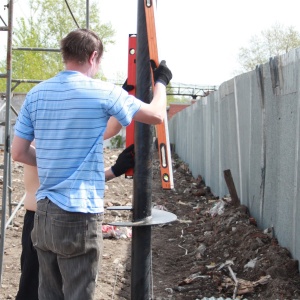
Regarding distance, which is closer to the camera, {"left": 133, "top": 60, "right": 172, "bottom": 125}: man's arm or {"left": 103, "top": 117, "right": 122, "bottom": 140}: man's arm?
{"left": 133, "top": 60, "right": 172, "bottom": 125}: man's arm

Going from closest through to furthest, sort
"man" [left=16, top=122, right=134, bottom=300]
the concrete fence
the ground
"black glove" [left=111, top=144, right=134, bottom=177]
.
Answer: "black glove" [left=111, top=144, right=134, bottom=177]
"man" [left=16, top=122, right=134, bottom=300]
the ground
the concrete fence

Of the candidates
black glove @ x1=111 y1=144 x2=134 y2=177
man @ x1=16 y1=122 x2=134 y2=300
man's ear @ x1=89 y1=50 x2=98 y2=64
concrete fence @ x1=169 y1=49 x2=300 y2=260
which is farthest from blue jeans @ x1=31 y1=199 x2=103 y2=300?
concrete fence @ x1=169 y1=49 x2=300 y2=260

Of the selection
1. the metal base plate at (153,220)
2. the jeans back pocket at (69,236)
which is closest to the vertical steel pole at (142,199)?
the metal base plate at (153,220)

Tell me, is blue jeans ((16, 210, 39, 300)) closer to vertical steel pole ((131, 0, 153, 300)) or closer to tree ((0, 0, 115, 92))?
vertical steel pole ((131, 0, 153, 300))

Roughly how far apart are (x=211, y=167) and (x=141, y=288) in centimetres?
1083

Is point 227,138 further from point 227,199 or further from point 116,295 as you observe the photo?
point 116,295

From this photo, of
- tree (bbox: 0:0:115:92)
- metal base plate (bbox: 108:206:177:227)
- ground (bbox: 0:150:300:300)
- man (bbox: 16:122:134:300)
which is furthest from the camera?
tree (bbox: 0:0:115:92)

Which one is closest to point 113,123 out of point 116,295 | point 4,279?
point 116,295

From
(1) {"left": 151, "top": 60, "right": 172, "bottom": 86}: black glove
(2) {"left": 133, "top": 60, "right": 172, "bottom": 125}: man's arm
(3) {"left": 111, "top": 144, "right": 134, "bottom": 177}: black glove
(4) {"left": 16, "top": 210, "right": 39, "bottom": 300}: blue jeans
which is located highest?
(1) {"left": 151, "top": 60, "right": 172, "bottom": 86}: black glove

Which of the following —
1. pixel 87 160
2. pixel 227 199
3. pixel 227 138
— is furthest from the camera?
pixel 227 138

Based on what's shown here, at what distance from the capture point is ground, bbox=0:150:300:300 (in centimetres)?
629

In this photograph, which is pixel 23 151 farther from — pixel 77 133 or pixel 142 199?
pixel 142 199

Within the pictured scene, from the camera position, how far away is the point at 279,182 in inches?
287

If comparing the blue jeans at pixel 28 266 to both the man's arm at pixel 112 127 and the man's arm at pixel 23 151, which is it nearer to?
the man's arm at pixel 23 151
